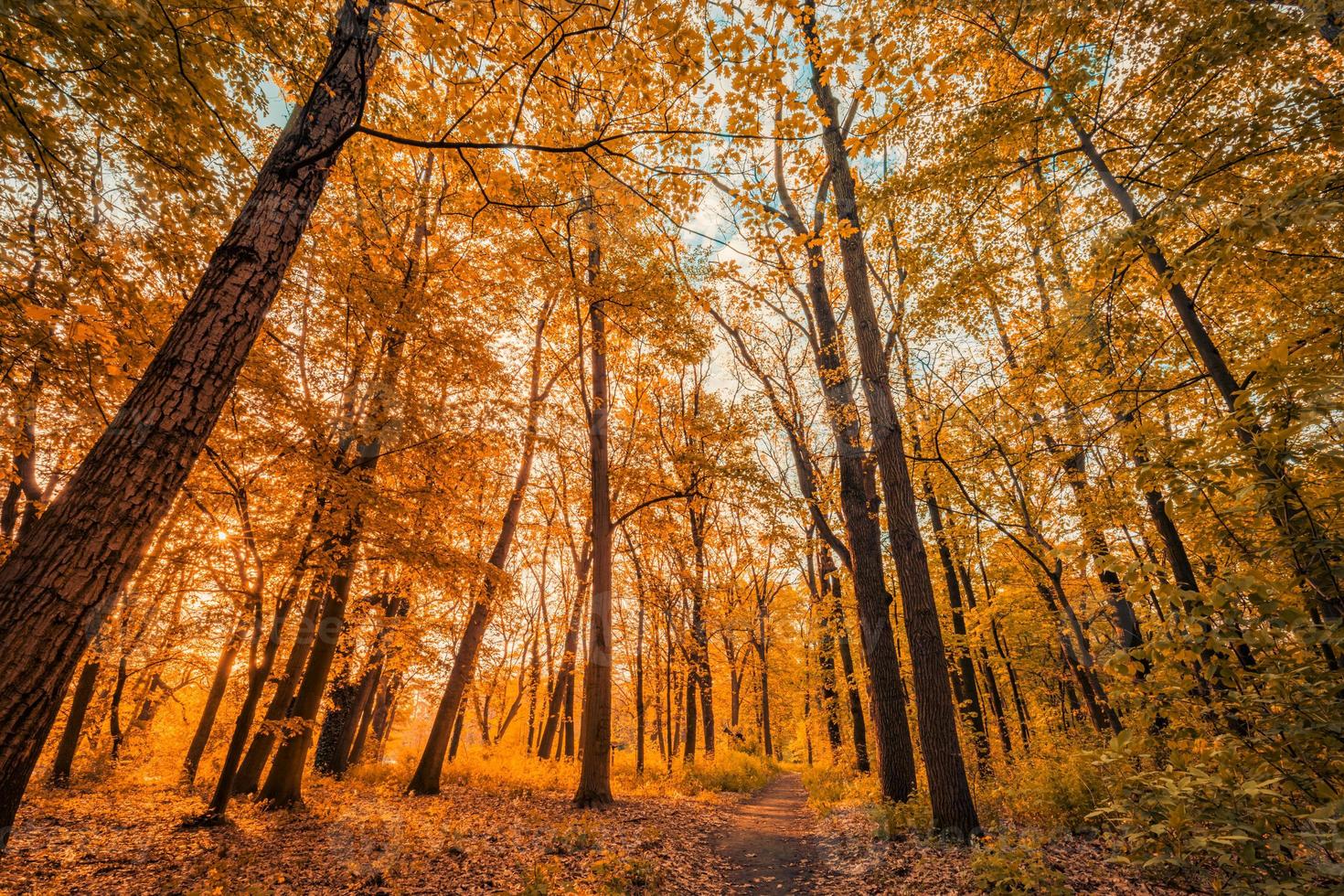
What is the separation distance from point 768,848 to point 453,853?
4.88m

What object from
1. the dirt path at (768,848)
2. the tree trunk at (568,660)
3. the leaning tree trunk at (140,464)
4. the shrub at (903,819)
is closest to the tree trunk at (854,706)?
the dirt path at (768,848)

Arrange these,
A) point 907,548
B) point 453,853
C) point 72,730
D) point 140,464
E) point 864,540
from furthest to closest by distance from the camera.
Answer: point 72,730, point 864,540, point 907,548, point 453,853, point 140,464

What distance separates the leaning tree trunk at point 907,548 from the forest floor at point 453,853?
60cm

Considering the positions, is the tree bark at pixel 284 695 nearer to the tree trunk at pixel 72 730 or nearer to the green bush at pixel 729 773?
the tree trunk at pixel 72 730

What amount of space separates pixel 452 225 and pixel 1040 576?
15.7m

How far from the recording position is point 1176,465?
130 inches

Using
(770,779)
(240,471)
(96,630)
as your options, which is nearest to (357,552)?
(240,471)

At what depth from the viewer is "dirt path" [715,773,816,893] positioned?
6.46 m

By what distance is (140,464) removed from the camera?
2.86 m

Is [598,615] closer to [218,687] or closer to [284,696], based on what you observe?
[284,696]

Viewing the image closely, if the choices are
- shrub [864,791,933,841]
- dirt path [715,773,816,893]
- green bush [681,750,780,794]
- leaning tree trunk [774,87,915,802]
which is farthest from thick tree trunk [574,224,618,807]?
green bush [681,750,780,794]

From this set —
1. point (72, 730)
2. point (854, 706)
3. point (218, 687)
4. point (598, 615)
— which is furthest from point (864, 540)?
point (72, 730)

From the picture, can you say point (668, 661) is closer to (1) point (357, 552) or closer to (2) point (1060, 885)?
(1) point (357, 552)

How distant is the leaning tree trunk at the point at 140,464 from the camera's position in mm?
2457
